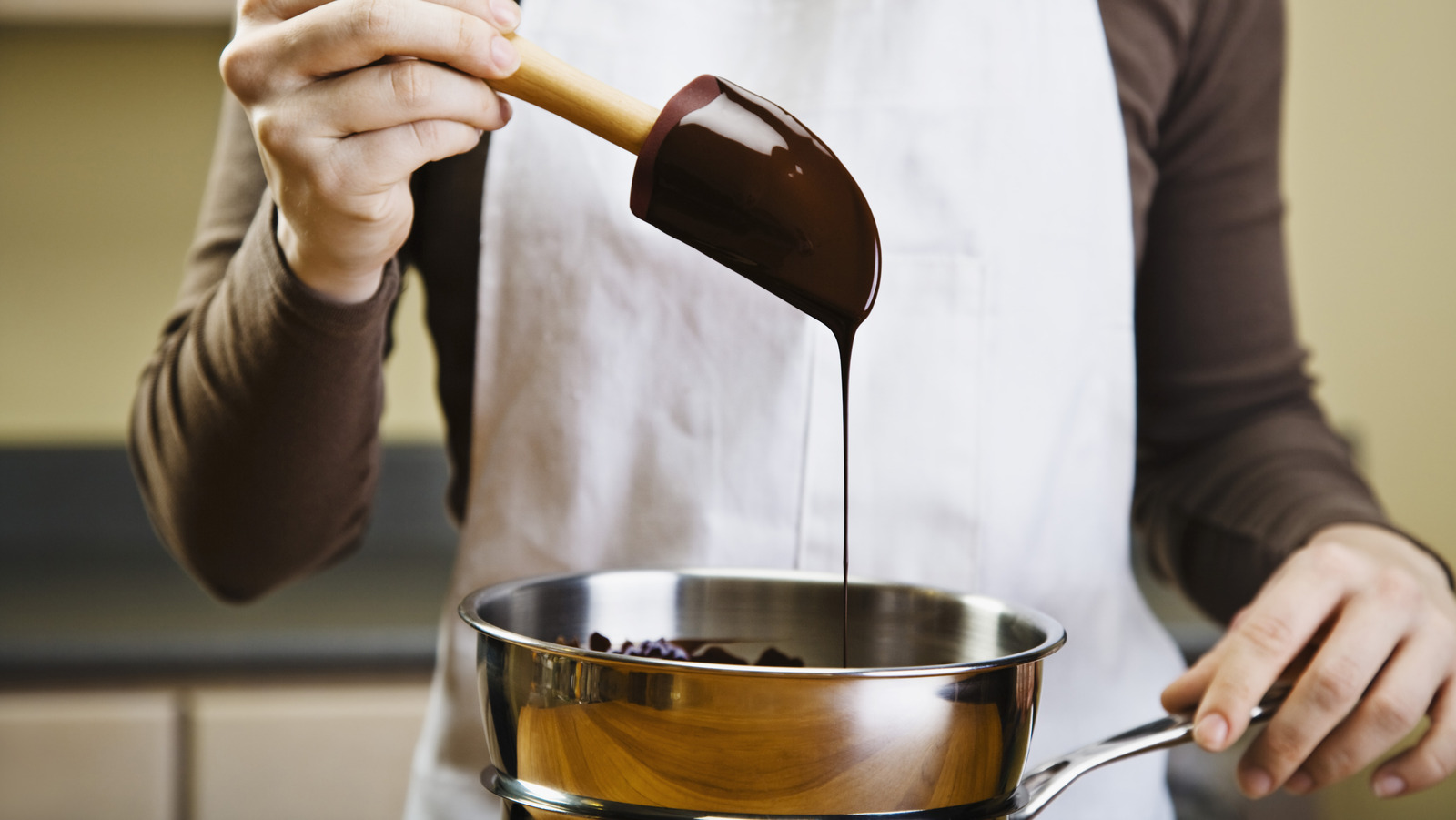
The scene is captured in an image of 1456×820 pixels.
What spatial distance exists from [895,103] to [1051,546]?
0.27 m

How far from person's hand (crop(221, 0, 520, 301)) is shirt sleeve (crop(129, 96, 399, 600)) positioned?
9cm

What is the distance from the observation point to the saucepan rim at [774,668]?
1.12 ft

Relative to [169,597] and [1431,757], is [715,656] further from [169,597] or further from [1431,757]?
[169,597]

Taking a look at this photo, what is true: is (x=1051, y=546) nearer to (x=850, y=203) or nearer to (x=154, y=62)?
(x=850, y=203)

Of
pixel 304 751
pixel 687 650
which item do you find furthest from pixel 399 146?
pixel 304 751

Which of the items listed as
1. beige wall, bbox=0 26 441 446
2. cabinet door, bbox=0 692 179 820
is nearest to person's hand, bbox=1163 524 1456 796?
cabinet door, bbox=0 692 179 820

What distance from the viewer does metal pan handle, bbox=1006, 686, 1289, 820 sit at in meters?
0.41

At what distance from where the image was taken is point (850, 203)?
0.44 metres

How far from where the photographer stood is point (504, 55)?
0.41 metres

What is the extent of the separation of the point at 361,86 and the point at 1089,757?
0.36 metres

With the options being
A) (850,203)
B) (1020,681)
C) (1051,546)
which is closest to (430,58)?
(850,203)

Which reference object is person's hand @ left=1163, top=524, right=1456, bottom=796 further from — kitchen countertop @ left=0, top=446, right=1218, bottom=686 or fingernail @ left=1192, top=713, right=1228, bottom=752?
kitchen countertop @ left=0, top=446, right=1218, bottom=686

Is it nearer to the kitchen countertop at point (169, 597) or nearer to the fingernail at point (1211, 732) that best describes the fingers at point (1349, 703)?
the fingernail at point (1211, 732)

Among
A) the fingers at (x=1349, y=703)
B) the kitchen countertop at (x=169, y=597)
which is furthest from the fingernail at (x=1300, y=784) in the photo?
the kitchen countertop at (x=169, y=597)
